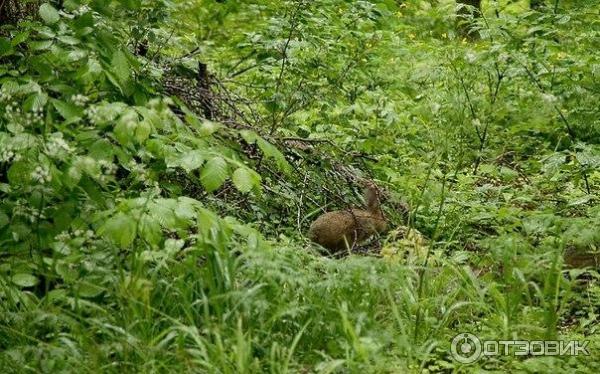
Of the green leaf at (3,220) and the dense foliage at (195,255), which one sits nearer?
the dense foliage at (195,255)

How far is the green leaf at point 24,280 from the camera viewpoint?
10.4ft

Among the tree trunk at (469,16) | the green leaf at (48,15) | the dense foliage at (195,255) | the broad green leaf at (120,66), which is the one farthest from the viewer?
the tree trunk at (469,16)

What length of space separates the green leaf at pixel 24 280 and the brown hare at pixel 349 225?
206 centimetres

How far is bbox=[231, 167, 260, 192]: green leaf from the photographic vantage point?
328 centimetres

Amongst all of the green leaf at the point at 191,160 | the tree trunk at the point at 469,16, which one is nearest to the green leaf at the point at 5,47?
the green leaf at the point at 191,160

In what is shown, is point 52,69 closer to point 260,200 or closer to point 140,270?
point 140,270

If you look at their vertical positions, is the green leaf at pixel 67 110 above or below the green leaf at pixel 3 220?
above

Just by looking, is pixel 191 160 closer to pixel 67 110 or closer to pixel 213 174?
pixel 213 174

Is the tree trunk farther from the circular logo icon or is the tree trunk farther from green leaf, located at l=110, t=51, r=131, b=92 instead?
the circular logo icon

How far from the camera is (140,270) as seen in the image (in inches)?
122

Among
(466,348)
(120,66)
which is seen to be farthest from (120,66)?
(466,348)

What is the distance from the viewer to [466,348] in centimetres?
311

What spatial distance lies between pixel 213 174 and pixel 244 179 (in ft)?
0.49

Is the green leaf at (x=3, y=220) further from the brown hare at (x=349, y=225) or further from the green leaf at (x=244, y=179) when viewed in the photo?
the brown hare at (x=349, y=225)
